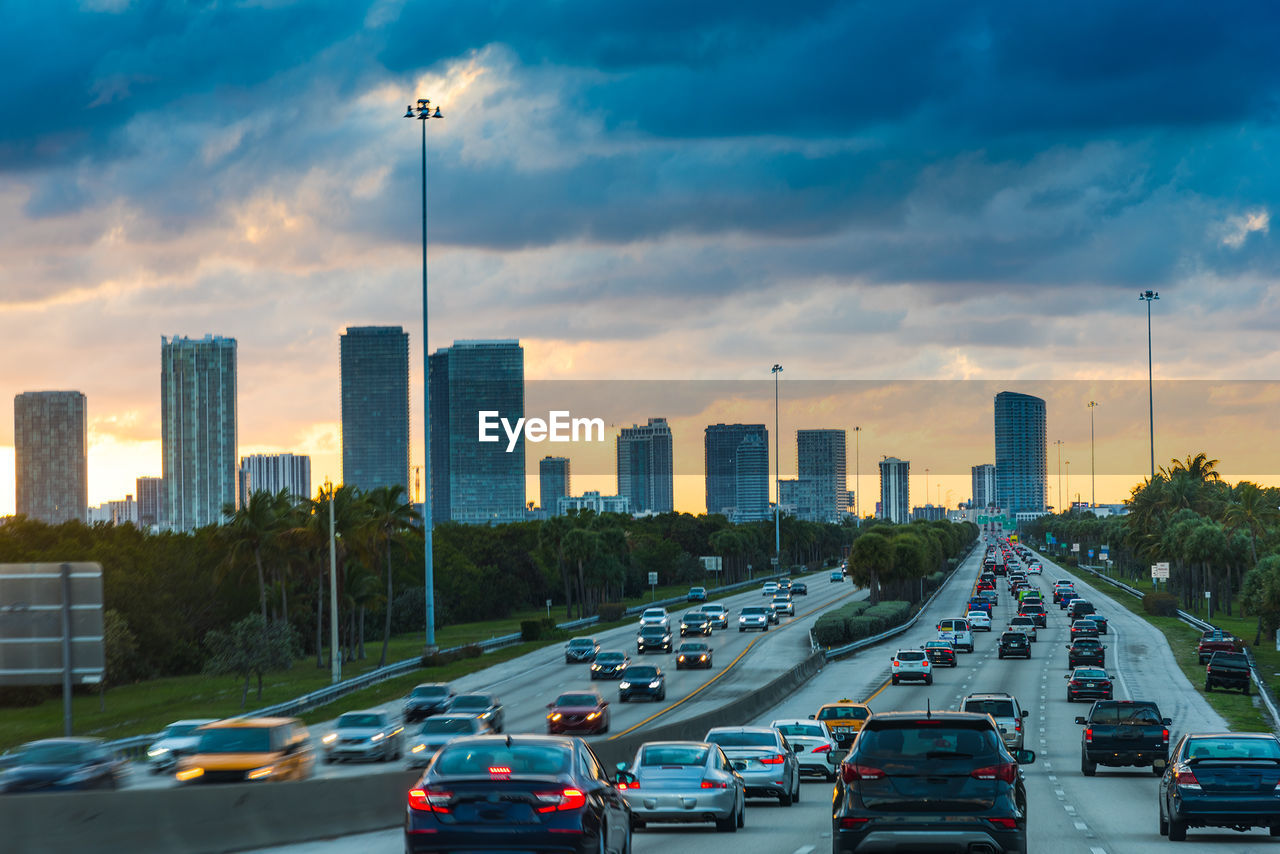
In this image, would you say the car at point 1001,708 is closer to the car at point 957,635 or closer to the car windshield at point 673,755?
the car windshield at point 673,755

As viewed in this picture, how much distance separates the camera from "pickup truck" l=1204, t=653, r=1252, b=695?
6156 centimetres

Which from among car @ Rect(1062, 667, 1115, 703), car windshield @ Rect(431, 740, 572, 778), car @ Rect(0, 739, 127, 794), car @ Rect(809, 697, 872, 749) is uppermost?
car windshield @ Rect(431, 740, 572, 778)

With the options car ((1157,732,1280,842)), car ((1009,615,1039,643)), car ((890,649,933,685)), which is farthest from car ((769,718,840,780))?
car ((1009,615,1039,643))

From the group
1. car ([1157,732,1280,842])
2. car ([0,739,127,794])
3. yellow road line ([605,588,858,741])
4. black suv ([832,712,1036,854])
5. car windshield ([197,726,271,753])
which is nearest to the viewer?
black suv ([832,712,1036,854])

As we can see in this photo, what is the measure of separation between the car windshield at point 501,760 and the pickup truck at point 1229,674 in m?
53.0

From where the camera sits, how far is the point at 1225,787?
20078 millimetres

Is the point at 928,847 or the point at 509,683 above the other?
the point at 928,847

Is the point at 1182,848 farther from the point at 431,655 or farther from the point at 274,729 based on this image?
the point at 431,655

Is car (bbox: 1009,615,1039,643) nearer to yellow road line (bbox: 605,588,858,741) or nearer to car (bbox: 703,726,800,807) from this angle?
yellow road line (bbox: 605,588,858,741)

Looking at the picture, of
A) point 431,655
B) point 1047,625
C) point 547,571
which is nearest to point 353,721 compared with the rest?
point 431,655

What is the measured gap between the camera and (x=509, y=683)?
7225 centimetres

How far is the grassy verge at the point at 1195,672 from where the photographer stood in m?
50.7

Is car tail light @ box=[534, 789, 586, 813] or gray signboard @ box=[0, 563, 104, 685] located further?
gray signboard @ box=[0, 563, 104, 685]

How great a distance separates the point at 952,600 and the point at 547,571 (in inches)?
1406
